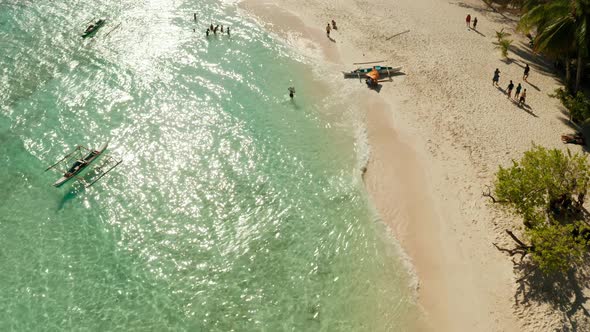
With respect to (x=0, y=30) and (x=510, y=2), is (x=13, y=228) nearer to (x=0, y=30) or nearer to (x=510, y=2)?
(x=0, y=30)

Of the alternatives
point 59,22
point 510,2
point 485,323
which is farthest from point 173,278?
point 510,2

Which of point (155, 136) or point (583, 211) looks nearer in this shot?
point (583, 211)

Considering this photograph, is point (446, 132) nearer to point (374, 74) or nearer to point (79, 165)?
point (374, 74)

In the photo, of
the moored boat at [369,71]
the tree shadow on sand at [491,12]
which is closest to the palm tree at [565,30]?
the moored boat at [369,71]

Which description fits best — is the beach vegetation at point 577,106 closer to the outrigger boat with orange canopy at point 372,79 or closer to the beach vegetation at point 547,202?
the beach vegetation at point 547,202

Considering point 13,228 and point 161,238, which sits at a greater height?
point 161,238

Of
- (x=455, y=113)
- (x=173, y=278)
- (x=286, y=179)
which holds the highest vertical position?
(x=455, y=113)
